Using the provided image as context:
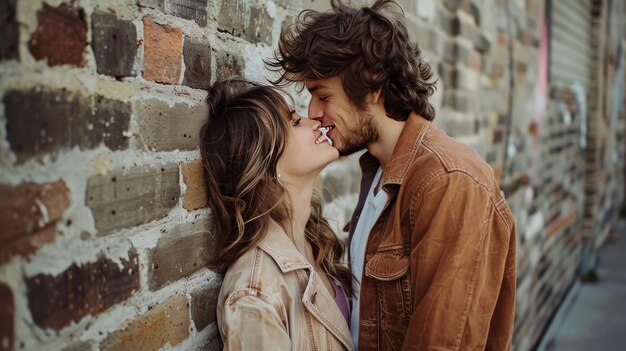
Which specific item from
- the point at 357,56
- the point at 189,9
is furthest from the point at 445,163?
the point at 189,9

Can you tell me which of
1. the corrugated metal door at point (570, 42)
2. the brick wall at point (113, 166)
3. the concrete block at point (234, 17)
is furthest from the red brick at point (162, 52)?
the corrugated metal door at point (570, 42)

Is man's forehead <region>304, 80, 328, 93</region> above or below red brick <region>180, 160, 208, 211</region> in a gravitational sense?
above

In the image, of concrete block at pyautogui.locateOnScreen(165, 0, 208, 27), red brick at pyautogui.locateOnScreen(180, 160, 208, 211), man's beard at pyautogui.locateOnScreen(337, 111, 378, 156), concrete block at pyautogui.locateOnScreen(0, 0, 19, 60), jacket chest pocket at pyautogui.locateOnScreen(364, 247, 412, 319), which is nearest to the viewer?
concrete block at pyautogui.locateOnScreen(0, 0, 19, 60)

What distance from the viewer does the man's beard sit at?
1.87 meters

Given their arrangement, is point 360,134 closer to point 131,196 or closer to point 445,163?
point 445,163

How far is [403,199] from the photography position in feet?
5.46

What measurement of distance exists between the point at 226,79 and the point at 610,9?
816cm

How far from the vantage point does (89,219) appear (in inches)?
40.8

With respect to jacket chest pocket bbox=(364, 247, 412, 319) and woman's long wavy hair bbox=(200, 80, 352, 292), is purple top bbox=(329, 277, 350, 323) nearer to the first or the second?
jacket chest pocket bbox=(364, 247, 412, 319)

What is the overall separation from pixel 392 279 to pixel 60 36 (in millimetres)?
1082

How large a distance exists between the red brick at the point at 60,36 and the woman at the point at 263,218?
52cm

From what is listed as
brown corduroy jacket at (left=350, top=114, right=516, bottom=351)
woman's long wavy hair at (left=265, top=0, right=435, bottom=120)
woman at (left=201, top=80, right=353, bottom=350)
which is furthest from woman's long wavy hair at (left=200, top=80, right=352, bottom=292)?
brown corduroy jacket at (left=350, top=114, right=516, bottom=351)

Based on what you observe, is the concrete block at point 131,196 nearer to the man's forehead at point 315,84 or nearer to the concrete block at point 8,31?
the concrete block at point 8,31

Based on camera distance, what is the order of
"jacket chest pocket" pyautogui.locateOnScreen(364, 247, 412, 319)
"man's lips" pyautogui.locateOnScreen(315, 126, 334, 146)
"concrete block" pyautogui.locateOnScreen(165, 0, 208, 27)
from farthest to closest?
"man's lips" pyautogui.locateOnScreen(315, 126, 334, 146)
"jacket chest pocket" pyautogui.locateOnScreen(364, 247, 412, 319)
"concrete block" pyautogui.locateOnScreen(165, 0, 208, 27)
